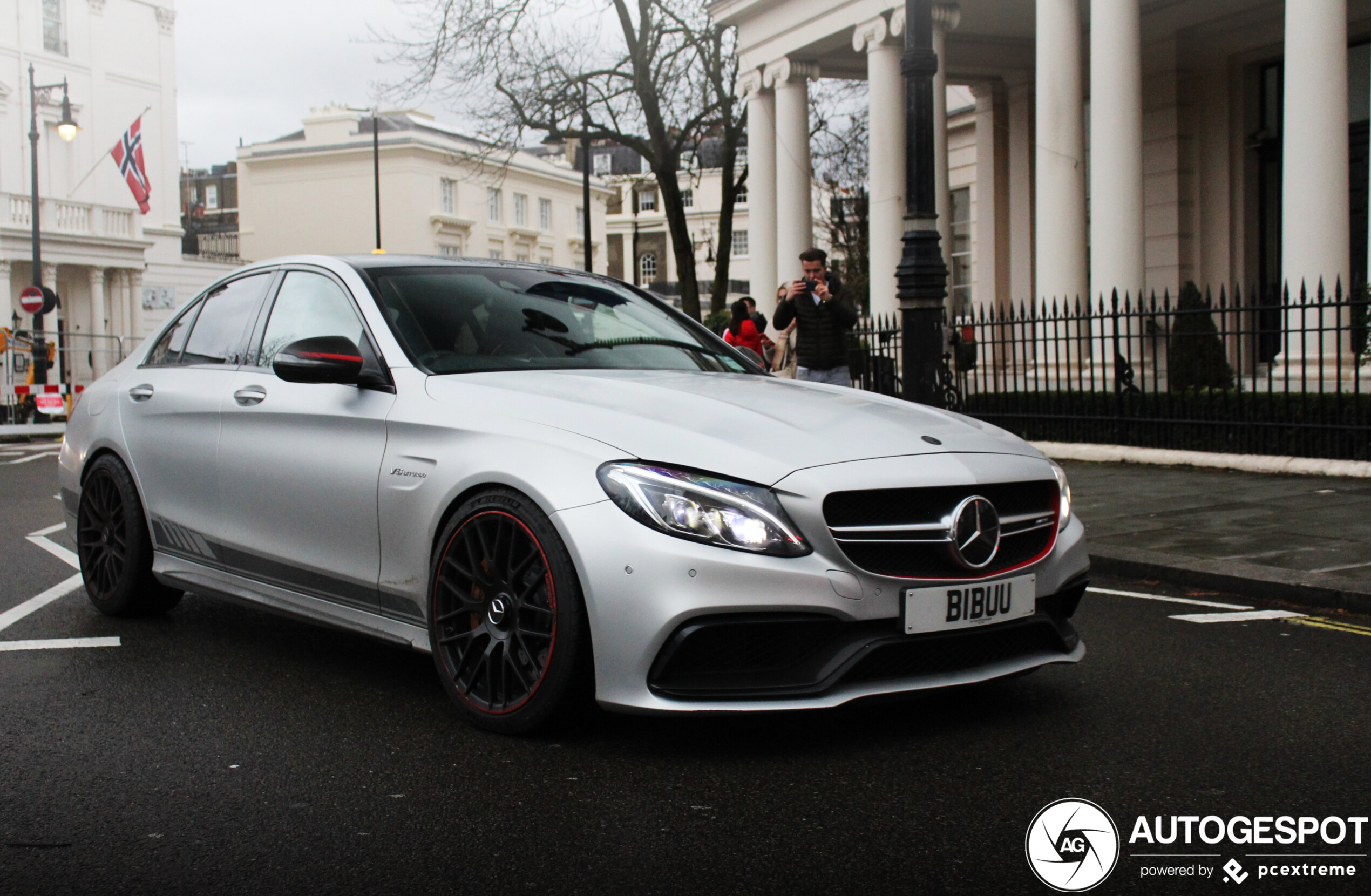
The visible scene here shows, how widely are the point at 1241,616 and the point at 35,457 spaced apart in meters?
17.3

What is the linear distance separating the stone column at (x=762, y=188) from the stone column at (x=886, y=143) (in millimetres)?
3733

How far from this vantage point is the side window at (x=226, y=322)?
5.66 m

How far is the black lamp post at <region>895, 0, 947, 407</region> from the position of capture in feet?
30.8

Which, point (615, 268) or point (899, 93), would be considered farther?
point (615, 268)

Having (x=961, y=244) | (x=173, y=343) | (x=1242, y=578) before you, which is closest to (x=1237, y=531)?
(x=1242, y=578)

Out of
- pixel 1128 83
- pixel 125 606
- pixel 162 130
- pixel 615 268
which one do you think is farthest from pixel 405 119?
pixel 125 606

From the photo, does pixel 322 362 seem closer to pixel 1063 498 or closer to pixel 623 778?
pixel 623 778

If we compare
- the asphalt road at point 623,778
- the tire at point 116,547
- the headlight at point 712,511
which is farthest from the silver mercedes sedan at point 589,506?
the tire at point 116,547

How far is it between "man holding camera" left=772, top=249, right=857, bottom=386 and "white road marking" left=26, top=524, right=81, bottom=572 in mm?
5917

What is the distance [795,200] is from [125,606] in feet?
59.5

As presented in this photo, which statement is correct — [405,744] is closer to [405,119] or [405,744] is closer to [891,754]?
[891,754]

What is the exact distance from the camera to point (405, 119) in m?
69.6

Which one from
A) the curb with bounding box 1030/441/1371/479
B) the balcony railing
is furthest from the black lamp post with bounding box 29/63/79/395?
the curb with bounding box 1030/441/1371/479

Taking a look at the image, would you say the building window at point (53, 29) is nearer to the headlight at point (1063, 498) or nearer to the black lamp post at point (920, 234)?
the black lamp post at point (920, 234)
